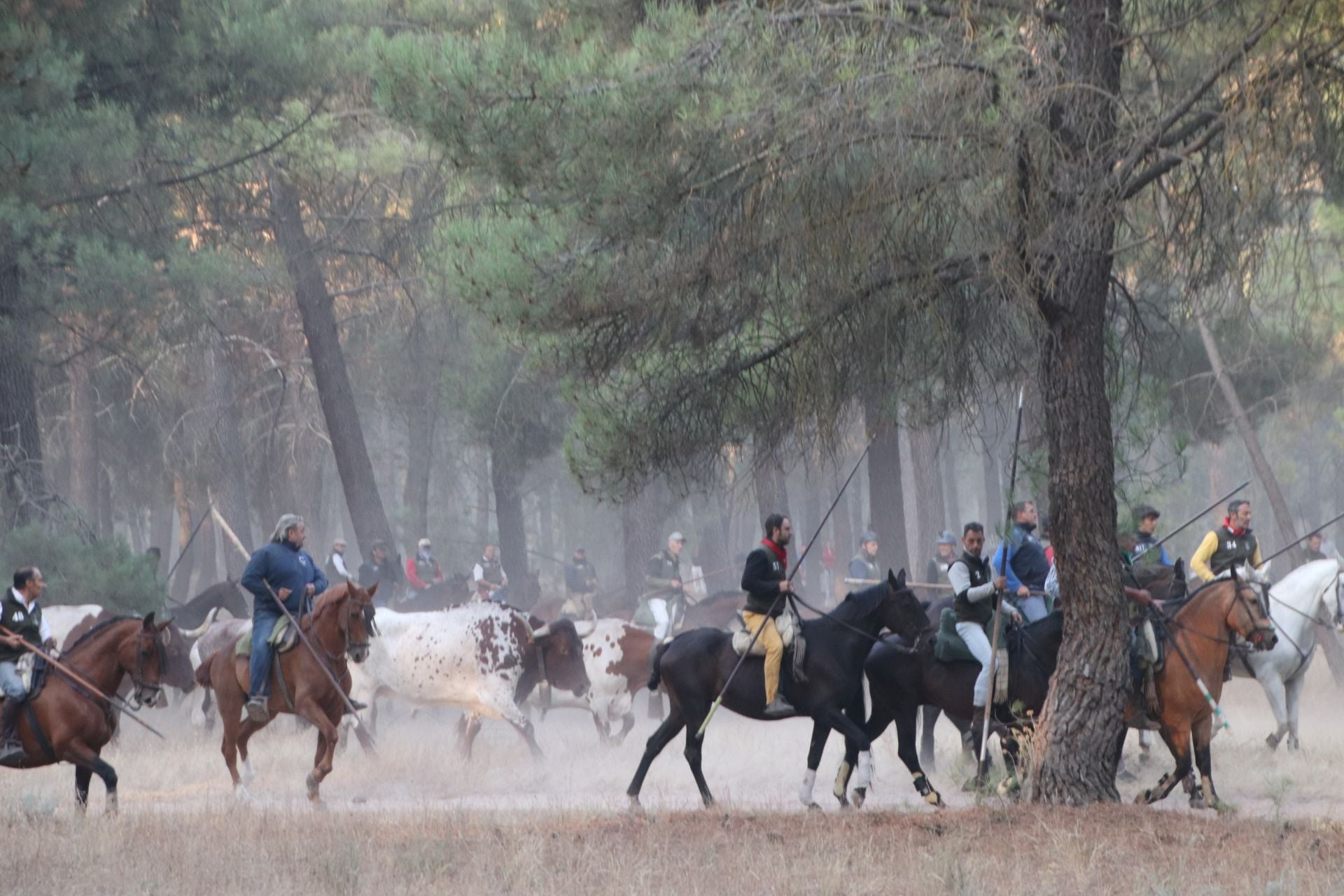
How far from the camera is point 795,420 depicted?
1147 cm

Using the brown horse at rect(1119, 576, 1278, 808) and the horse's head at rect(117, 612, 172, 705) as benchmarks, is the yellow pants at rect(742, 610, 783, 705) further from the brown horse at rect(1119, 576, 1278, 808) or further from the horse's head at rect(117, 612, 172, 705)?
the horse's head at rect(117, 612, 172, 705)

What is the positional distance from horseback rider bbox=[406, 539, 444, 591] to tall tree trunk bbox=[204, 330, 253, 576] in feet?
15.0

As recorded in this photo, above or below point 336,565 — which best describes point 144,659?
below

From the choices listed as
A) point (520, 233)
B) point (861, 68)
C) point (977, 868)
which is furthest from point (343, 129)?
point (977, 868)

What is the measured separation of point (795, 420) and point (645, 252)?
5.87ft

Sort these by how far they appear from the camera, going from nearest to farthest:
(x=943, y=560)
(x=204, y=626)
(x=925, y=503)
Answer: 1. (x=204, y=626)
2. (x=943, y=560)
3. (x=925, y=503)

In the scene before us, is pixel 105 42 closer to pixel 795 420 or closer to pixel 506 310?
pixel 506 310

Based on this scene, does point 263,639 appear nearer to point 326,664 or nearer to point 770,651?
point 326,664

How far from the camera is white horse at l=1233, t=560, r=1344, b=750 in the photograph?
1420 cm

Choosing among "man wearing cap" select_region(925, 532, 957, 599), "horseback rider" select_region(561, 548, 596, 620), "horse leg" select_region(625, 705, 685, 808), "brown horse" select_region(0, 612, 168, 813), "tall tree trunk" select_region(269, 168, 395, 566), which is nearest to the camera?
"brown horse" select_region(0, 612, 168, 813)

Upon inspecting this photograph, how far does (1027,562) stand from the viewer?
1265 cm

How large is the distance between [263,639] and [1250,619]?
7819mm

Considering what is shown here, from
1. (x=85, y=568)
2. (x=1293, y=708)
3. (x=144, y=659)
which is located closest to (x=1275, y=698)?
(x=1293, y=708)

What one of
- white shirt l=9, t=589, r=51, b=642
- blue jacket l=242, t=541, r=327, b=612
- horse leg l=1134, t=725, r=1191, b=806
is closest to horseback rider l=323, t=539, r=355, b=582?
blue jacket l=242, t=541, r=327, b=612
